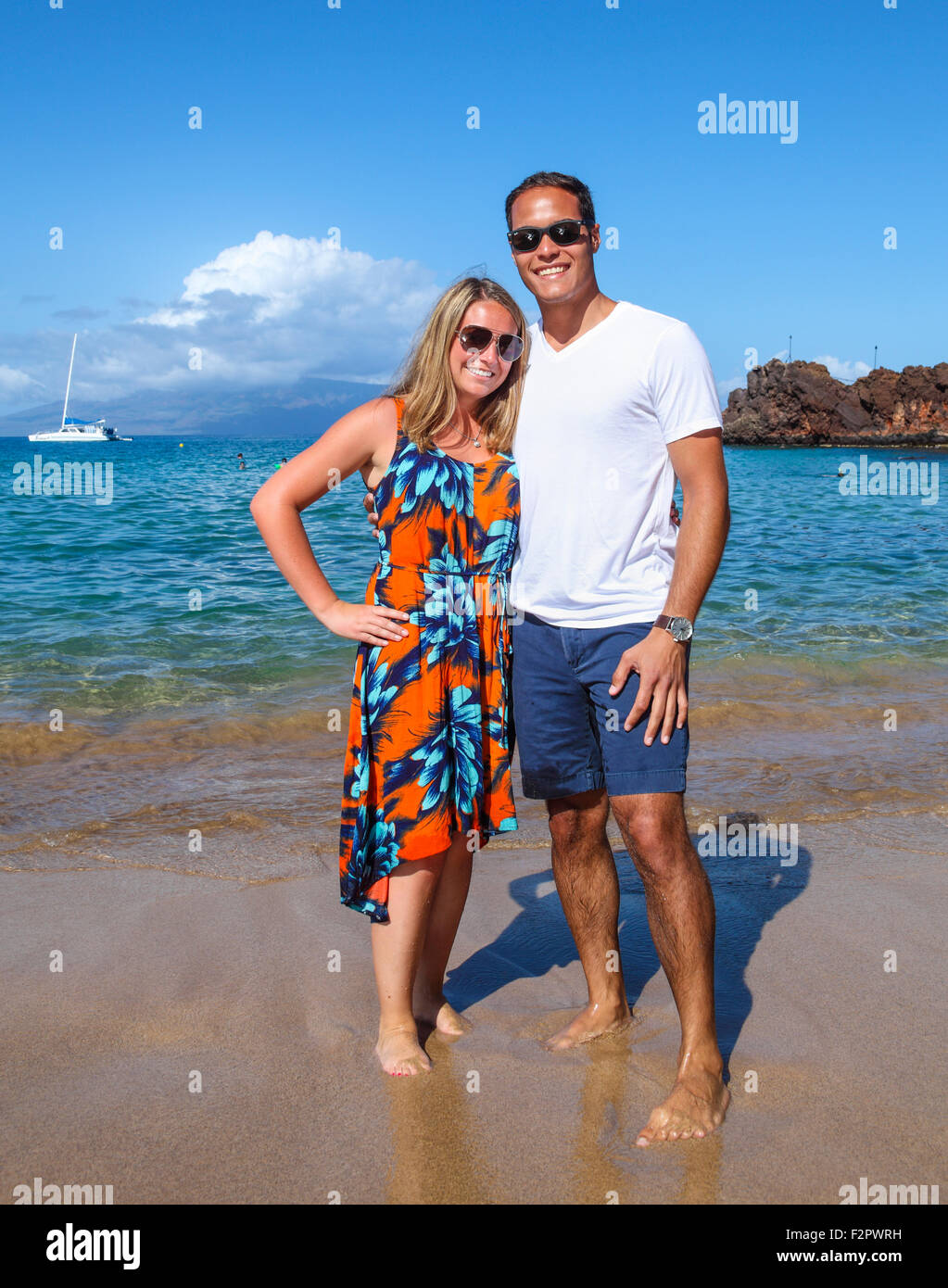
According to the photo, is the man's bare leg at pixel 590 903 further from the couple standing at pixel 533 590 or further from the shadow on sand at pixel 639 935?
the shadow on sand at pixel 639 935

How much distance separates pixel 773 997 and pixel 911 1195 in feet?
3.29

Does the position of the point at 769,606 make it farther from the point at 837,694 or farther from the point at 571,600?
the point at 571,600

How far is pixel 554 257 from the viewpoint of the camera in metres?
2.83

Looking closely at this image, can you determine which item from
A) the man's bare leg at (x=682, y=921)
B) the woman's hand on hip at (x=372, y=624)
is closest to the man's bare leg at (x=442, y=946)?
the man's bare leg at (x=682, y=921)

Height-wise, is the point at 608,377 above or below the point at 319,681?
above

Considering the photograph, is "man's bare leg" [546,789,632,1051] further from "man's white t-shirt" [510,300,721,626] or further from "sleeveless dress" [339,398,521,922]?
"man's white t-shirt" [510,300,721,626]

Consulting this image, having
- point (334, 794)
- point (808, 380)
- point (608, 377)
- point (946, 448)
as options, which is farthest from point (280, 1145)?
point (808, 380)

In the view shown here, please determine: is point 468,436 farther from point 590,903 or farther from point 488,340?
point 590,903

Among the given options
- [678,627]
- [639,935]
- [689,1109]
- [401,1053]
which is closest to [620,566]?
[678,627]

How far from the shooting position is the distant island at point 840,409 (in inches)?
3113

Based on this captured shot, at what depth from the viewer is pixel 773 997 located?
3330 millimetres

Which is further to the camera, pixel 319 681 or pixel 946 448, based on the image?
pixel 946 448

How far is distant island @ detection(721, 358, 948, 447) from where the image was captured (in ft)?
259

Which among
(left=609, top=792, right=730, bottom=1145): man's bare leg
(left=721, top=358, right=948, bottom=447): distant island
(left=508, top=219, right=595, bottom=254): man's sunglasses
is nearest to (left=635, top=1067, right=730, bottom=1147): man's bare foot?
(left=609, top=792, right=730, bottom=1145): man's bare leg
